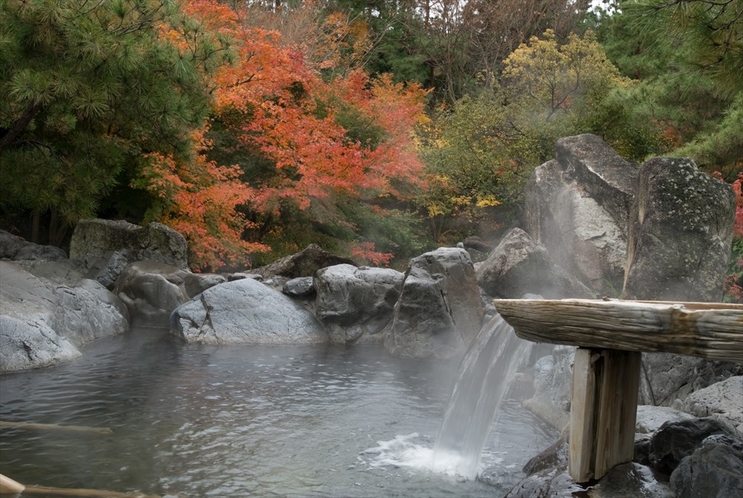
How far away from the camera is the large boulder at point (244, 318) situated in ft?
39.4

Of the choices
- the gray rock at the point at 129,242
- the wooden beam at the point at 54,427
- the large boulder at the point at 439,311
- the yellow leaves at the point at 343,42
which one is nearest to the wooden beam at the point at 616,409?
the wooden beam at the point at 54,427

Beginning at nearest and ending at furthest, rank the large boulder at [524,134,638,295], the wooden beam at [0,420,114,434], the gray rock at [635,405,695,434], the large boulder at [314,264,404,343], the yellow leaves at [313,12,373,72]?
the gray rock at [635,405,695,434], the wooden beam at [0,420,114,434], the large boulder at [524,134,638,295], the large boulder at [314,264,404,343], the yellow leaves at [313,12,373,72]

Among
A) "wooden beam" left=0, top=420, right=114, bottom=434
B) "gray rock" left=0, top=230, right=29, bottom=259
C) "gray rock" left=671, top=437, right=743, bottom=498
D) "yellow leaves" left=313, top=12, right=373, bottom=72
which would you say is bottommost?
"wooden beam" left=0, top=420, right=114, bottom=434

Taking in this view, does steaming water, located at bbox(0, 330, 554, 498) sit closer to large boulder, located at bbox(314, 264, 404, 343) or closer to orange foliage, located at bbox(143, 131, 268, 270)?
large boulder, located at bbox(314, 264, 404, 343)

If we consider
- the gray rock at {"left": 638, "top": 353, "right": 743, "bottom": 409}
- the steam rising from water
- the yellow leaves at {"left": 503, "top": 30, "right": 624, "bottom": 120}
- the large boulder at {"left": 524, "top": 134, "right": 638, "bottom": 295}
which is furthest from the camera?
the yellow leaves at {"left": 503, "top": 30, "right": 624, "bottom": 120}

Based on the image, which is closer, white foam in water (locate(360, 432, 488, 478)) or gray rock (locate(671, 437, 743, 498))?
gray rock (locate(671, 437, 743, 498))

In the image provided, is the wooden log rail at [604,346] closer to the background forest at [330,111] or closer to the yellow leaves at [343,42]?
the background forest at [330,111]

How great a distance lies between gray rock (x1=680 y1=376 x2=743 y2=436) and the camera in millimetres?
5492

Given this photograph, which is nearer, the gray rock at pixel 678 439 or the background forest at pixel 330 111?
the gray rock at pixel 678 439

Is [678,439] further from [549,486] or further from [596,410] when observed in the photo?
[549,486]

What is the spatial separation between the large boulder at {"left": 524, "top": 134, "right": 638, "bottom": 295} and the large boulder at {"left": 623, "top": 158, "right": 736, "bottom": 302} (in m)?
2.82

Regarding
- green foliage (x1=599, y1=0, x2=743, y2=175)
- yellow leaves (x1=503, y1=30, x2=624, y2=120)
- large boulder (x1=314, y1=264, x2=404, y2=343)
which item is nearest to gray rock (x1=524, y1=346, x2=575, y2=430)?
green foliage (x1=599, y1=0, x2=743, y2=175)

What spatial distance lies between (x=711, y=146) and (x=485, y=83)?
1588 cm

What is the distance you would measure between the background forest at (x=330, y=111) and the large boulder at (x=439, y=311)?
3.97 metres
